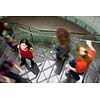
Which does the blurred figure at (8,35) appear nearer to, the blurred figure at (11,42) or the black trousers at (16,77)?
the blurred figure at (11,42)

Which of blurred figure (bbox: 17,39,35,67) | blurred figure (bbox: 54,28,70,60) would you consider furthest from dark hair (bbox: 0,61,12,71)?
blurred figure (bbox: 54,28,70,60)

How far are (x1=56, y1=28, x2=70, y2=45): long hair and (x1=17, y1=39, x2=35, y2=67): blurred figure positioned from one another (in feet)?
1.31

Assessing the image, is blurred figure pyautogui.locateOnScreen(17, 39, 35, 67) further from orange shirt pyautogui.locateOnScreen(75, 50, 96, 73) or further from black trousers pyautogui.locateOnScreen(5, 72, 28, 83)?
orange shirt pyautogui.locateOnScreen(75, 50, 96, 73)

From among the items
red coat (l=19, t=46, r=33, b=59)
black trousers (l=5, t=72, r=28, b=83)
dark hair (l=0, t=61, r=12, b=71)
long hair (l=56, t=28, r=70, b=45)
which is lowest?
black trousers (l=5, t=72, r=28, b=83)

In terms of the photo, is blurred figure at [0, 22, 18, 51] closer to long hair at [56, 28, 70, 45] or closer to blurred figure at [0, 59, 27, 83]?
blurred figure at [0, 59, 27, 83]

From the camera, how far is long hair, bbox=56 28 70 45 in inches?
156

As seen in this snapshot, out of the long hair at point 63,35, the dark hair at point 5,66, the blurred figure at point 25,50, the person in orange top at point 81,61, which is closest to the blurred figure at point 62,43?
the long hair at point 63,35

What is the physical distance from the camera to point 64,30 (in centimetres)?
396

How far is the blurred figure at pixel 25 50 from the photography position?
13.2 ft

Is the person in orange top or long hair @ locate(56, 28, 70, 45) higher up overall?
long hair @ locate(56, 28, 70, 45)

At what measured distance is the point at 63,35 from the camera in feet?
13.0

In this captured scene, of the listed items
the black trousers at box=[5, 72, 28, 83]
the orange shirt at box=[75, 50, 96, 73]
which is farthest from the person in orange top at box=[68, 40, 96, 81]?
the black trousers at box=[5, 72, 28, 83]
